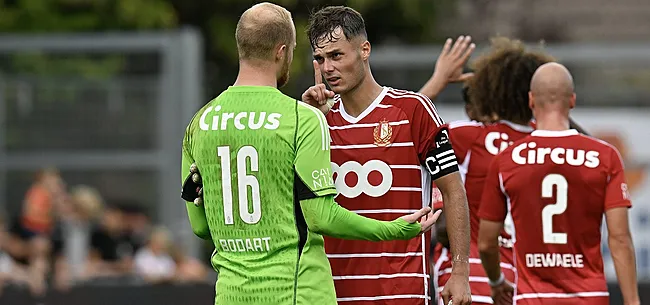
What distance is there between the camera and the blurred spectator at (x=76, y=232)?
49.9 feet

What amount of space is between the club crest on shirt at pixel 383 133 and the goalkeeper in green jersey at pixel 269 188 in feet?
1.82

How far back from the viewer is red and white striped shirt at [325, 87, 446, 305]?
5.97 m

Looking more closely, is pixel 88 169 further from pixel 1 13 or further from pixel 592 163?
pixel 592 163

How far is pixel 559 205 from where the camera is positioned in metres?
6.68

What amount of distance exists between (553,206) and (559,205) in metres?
0.03

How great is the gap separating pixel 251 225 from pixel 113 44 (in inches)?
446

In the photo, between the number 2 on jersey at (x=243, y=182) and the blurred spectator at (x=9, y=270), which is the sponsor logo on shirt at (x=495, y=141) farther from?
the blurred spectator at (x=9, y=270)

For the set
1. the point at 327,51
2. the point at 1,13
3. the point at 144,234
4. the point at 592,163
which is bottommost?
the point at 144,234

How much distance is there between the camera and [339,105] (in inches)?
242

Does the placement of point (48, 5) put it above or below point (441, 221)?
above

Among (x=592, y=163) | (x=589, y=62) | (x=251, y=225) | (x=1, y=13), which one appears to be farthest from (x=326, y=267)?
(x=1, y=13)

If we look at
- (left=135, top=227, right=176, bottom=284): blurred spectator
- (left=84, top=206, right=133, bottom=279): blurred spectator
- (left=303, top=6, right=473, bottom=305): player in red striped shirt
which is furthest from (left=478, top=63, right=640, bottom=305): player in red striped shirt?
(left=84, top=206, right=133, bottom=279): blurred spectator

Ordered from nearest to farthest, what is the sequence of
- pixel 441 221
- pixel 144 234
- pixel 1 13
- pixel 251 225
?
pixel 251 225
pixel 441 221
pixel 144 234
pixel 1 13

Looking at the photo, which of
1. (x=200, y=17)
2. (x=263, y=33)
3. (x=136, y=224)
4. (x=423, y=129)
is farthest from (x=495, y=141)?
(x=200, y=17)
